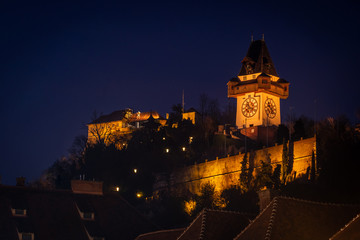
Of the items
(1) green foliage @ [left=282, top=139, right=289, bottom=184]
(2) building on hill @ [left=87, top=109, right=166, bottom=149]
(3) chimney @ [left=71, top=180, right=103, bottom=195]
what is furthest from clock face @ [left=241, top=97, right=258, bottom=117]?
(3) chimney @ [left=71, top=180, right=103, bottom=195]

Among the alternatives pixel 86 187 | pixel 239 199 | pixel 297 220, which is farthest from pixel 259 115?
pixel 297 220

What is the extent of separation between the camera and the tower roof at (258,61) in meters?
93.5

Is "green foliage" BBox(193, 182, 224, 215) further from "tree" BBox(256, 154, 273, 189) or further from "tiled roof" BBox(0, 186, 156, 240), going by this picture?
"tiled roof" BBox(0, 186, 156, 240)

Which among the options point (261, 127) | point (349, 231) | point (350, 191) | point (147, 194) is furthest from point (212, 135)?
point (349, 231)

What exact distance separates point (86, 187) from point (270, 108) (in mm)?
39194

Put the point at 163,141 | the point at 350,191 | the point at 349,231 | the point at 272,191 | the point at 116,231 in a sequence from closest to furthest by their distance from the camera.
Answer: the point at 349,231 → the point at 272,191 → the point at 116,231 → the point at 350,191 → the point at 163,141

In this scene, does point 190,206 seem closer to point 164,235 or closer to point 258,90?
point 164,235

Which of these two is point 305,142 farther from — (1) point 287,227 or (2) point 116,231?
(1) point 287,227

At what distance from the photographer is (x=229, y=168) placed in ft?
240

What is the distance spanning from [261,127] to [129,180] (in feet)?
59.7

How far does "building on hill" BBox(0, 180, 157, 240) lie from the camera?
167 ft

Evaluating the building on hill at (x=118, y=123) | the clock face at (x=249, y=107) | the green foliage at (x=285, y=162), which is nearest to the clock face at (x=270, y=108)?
the clock face at (x=249, y=107)

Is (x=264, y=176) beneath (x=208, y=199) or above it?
above

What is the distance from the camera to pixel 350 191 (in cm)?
5847
